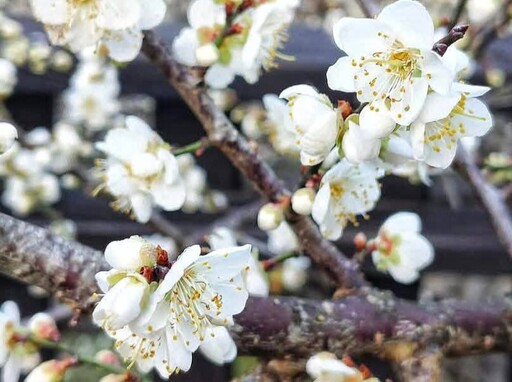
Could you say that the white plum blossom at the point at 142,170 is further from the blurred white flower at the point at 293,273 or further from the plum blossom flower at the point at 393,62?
the blurred white flower at the point at 293,273

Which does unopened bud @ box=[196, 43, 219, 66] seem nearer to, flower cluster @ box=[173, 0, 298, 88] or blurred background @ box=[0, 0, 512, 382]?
flower cluster @ box=[173, 0, 298, 88]

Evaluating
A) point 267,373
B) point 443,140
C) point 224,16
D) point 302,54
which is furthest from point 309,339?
point 302,54

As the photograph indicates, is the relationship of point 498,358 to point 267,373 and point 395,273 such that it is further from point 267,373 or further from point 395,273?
point 267,373

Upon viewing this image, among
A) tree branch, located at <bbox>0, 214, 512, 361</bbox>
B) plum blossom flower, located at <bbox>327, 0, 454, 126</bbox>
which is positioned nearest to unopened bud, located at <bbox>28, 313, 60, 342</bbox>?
tree branch, located at <bbox>0, 214, 512, 361</bbox>

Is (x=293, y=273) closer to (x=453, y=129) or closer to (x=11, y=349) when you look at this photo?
(x=11, y=349)

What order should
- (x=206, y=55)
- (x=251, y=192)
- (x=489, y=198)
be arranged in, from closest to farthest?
(x=206, y=55) → (x=489, y=198) → (x=251, y=192)

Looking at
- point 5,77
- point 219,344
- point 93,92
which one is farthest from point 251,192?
point 219,344

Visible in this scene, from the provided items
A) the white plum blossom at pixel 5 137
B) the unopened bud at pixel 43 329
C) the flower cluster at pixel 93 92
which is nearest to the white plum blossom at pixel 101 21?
the white plum blossom at pixel 5 137
